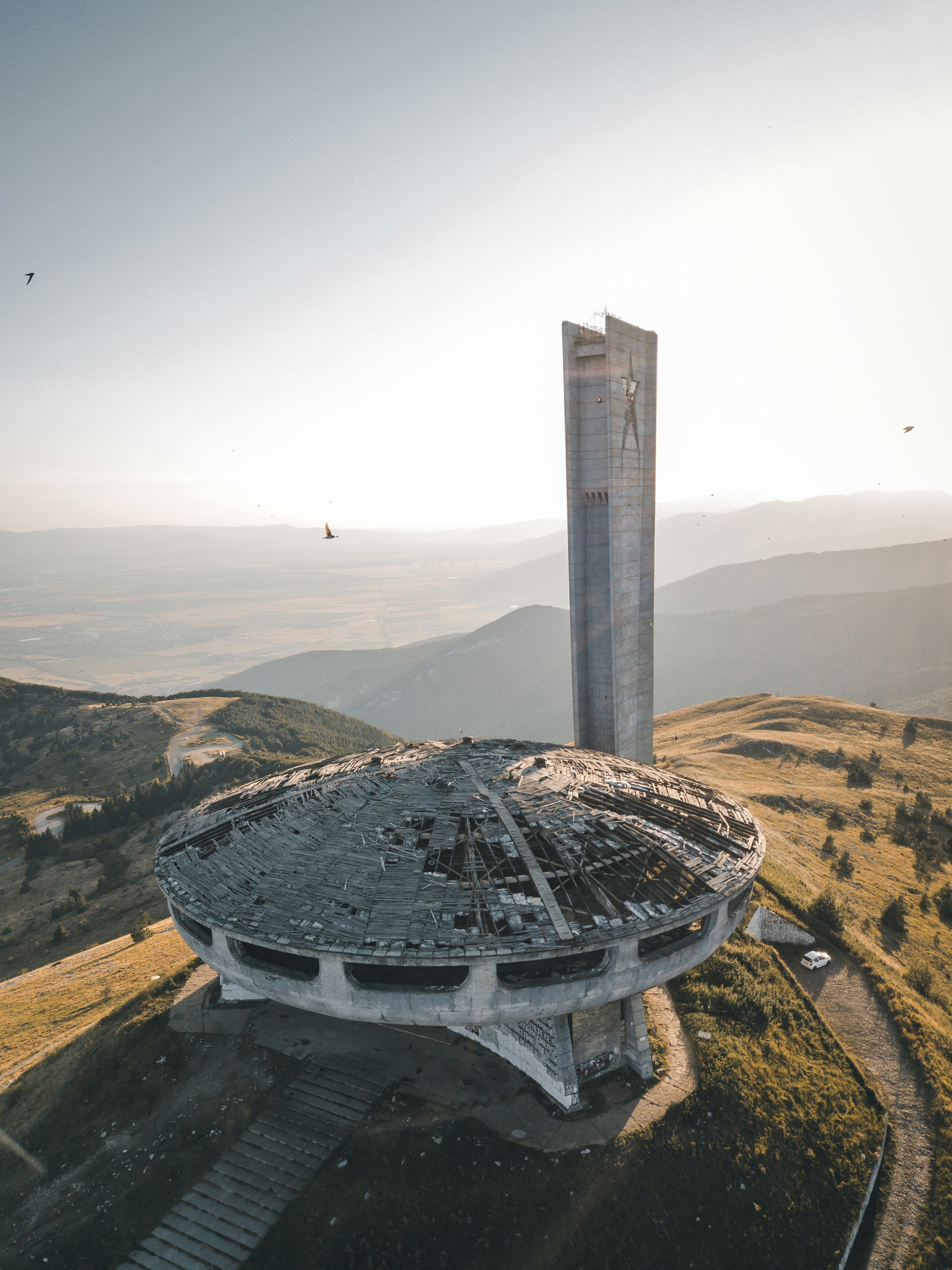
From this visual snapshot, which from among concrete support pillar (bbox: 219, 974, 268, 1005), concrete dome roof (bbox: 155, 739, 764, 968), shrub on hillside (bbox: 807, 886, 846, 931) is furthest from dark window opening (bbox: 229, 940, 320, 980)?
shrub on hillside (bbox: 807, 886, 846, 931)

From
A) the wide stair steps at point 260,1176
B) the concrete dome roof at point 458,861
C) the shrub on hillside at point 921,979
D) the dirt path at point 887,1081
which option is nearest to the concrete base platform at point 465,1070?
the wide stair steps at point 260,1176

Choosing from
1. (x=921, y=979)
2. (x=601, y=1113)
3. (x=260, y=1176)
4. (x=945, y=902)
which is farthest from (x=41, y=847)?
(x=945, y=902)

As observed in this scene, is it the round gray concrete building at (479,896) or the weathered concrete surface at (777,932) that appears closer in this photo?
the round gray concrete building at (479,896)

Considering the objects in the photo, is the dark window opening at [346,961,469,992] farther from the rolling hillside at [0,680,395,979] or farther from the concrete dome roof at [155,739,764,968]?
the rolling hillside at [0,680,395,979]

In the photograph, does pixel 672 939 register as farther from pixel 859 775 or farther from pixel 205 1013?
pixel 859 775

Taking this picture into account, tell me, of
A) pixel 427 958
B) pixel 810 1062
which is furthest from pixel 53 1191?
pixel 810 1062

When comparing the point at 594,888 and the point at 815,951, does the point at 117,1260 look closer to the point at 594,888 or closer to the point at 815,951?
the point at 594,888

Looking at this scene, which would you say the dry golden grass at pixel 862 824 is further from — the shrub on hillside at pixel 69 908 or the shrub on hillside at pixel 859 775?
the shrub on hillside at pixel 69 908
